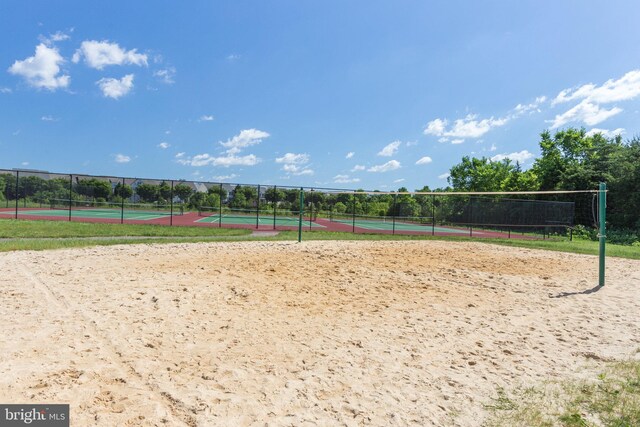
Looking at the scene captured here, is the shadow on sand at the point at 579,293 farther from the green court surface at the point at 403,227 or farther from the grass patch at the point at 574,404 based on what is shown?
the green court surface at the point at 403,227

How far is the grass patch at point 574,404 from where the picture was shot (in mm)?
2562

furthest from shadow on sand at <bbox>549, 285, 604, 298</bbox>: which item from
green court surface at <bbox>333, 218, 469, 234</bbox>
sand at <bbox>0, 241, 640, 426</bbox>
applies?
green court surface at <bbox>333, 218, 469, 234</bbox>

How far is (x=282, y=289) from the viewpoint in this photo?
625 cm

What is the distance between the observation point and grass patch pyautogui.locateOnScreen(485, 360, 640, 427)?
2.56 meters

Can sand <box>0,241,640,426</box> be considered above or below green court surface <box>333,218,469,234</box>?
below

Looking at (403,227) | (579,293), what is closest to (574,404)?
(579,293)

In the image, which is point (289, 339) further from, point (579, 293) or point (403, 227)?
point (403, 227)

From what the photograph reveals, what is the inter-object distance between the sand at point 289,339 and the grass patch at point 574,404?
158 millimetres

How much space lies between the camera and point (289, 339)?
13.3ft

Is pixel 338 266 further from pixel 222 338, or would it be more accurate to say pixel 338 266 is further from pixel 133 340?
pixel 133 340

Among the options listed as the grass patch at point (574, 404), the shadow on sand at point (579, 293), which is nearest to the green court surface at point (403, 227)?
the shadow on sand at point (579, 293)

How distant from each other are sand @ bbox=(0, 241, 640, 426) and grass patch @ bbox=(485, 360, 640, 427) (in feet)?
0.52

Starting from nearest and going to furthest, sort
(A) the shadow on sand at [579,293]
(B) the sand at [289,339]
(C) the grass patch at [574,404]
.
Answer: (C) the grass patch at [574,404]
(B) the sand at [289,339]
(A) the shadow on sand at [579,293]

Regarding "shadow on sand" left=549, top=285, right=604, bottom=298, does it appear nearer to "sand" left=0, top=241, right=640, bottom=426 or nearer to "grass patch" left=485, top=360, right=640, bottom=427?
"sand" left=0, top=241, right=640, bottom=426
